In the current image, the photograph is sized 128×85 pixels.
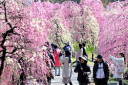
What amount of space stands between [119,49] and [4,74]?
6.77 meters

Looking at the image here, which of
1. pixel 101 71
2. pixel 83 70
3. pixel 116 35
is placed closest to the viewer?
pixel 101 71

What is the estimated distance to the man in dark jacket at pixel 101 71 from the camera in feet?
41.4

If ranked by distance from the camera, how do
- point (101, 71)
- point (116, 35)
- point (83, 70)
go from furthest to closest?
point (116, 35), point (83, 70), point (101, 71)

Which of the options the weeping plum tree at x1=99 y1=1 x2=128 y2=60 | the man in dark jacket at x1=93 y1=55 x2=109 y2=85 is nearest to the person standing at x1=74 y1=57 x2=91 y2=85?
the man in dark jacket at x1=93 y1=55 x2=109 y2=85

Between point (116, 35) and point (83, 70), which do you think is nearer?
point (83, 70)

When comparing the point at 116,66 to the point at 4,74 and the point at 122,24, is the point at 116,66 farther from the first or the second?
the point at 122,24

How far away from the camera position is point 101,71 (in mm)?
12719

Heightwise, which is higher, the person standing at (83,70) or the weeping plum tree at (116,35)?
the weeping plum tree at (116,35)

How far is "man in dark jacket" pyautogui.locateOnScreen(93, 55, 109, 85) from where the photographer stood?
41.4 ft

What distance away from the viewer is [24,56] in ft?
41.8

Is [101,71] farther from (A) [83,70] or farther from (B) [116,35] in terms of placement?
(B) [116,35]

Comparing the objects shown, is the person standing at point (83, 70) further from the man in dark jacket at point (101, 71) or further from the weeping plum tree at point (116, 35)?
the weeping plum tree at point (116, 35)

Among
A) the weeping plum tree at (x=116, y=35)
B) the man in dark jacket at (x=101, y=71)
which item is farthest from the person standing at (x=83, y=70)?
the weeping plum tree at (x=116, y=35)

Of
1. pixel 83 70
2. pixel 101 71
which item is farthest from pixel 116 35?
pixel 101 71
